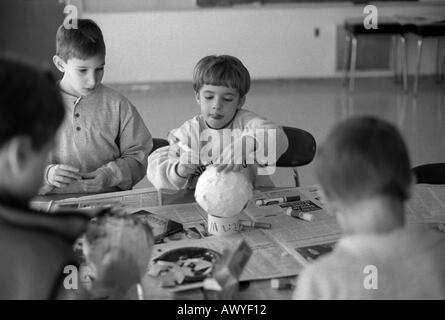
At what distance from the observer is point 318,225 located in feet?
5.16

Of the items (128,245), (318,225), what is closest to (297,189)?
(318,225)

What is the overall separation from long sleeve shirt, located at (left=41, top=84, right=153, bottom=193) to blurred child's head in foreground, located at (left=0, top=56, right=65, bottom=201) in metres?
1.16

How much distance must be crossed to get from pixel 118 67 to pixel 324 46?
206 cm

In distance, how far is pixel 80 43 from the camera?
6.21ft

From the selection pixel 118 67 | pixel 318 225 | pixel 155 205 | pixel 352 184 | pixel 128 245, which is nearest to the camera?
pixel 352 184

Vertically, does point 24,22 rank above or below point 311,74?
above

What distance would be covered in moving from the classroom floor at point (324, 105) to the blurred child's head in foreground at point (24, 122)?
3337mm

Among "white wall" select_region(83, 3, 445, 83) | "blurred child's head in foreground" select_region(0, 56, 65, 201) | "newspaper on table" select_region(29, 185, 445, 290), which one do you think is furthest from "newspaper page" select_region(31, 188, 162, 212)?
"white wall" select_region(83, 3, 445, 83)

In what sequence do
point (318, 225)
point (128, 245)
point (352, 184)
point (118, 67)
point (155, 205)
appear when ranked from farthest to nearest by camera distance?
point (118, 67) → point (155, 205) → point (318, 225) → point (128, 245) → point (352, 184)

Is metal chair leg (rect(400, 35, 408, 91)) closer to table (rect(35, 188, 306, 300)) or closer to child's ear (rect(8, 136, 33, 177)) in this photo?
table (rect(35, 188, 306, 300))

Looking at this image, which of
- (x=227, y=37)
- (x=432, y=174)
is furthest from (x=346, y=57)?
(x=432, y=174)

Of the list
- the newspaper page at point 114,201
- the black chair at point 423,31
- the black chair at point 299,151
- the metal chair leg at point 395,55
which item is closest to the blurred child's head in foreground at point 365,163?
the newspaper page at point 114,201

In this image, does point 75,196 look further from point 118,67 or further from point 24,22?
point 24,22

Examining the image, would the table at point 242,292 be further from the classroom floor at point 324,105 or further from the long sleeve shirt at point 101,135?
the classroom floor at point 324,105
